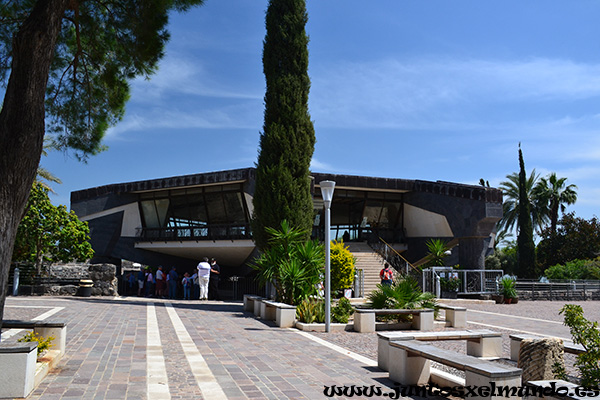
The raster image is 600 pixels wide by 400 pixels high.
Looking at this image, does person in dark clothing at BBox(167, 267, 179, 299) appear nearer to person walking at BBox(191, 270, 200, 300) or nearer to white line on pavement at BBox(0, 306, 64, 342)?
person walking at BBox(191, 270, 200, 300)

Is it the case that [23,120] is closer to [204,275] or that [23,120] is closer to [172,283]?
[204,275]

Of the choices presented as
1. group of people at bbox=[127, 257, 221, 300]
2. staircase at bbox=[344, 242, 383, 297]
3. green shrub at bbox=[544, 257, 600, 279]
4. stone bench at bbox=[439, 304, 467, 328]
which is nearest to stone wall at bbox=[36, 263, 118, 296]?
group of people at bbox=[127, 257, 221, 300]

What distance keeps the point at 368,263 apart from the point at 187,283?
8951 mm

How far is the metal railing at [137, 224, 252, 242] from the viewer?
25484 mm

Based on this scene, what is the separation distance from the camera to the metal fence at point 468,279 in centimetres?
2162

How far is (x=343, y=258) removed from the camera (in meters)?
18.9

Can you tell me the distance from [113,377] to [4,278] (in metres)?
1.71

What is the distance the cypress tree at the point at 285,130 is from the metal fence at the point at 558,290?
12.2 m

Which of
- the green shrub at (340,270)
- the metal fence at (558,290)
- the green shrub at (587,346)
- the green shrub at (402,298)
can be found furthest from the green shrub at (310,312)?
the metal fence at (558,290)

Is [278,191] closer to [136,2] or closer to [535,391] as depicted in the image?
[136,2]

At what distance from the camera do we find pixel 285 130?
17.2 meters

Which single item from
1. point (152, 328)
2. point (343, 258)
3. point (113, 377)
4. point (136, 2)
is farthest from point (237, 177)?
point (113, 377)

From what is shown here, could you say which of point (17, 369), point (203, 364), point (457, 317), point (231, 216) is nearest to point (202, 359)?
point (203, 364)

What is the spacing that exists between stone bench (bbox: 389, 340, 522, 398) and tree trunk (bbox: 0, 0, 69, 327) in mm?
4490
